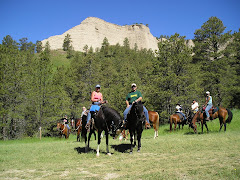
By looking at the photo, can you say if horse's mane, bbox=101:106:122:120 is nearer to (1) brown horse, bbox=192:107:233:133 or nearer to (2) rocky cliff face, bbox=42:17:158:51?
(1) brown horse, bbox=192:107:233:133

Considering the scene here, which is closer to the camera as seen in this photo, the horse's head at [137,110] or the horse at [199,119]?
the horse's head at [137,110]

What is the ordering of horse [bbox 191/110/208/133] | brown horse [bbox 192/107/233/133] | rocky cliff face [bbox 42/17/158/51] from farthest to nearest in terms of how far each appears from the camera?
rocky cliff face [bbox 42/17/158/51] → horse [bbox 191/110/208/133] → brown horse [bbox 192/107/233/133]

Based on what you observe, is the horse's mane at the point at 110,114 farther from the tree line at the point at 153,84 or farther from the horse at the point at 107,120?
the tree line at the point at 153,84

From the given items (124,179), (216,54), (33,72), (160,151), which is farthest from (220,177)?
(216,54)

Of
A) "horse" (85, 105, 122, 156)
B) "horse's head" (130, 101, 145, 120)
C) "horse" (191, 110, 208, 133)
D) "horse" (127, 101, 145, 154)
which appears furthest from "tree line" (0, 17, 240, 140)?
"horse" (85, 105, 122, 156)

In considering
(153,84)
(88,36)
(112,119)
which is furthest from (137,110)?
(88,36)

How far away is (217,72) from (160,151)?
28.8 m

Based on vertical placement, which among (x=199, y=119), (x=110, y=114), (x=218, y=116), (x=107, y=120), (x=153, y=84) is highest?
(x=153, y=84)

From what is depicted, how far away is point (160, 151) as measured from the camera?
9008 mm

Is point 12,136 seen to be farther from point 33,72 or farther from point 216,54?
point 216,54

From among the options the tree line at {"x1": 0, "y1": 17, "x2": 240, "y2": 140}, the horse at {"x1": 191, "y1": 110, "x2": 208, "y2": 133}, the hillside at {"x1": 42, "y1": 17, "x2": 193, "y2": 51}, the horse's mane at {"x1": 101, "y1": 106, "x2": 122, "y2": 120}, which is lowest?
the horse at {"x1": 191, "y1": 110, "x2": 208, "y2": 133}

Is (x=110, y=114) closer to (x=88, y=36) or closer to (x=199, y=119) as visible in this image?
(x=199, y=119)

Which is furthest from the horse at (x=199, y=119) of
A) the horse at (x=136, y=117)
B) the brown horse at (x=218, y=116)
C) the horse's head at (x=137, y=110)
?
the horse's head at (x=137, y=110)

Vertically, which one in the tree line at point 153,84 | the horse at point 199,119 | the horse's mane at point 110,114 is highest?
the tree line at point 153,84
